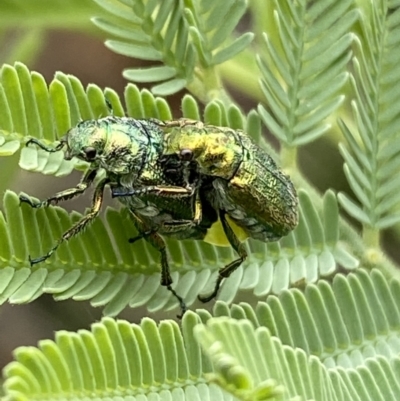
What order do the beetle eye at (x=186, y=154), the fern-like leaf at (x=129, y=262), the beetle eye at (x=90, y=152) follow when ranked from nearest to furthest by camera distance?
1. the fern-like leaf at (x=129, y=262)
2. the beetle eye at (x=90, y=152)
3. the beetle eye at (x=186, y=154)

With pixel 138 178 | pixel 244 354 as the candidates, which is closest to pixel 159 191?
pixel 138 178

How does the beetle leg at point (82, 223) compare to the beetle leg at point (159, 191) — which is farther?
the beetle leg at point (159, 191)

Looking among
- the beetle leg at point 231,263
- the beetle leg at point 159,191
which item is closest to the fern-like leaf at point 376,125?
the beetle leg at point 231,263

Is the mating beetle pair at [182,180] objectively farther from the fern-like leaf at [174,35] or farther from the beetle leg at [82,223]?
the fern-like leaf at [174,35]

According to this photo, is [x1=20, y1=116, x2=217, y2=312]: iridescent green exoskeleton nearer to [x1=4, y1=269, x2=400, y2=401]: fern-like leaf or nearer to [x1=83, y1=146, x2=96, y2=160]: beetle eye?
[x1=83, y1=146, x2=96, y2=160]: beetle eye

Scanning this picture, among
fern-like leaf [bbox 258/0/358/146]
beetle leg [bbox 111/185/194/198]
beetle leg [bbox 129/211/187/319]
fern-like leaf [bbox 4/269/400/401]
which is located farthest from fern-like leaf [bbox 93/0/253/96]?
fern-like leaf [bbox 4/269/400/401]

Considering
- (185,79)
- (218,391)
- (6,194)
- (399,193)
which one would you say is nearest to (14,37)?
A: (185,79)

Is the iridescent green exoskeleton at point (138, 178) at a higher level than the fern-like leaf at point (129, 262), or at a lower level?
higher

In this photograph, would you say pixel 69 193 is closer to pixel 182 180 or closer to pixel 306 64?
pixel 182 180

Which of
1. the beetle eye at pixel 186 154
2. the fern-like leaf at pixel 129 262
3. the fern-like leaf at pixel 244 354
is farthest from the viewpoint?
the beetle eye at pixel 186 154
